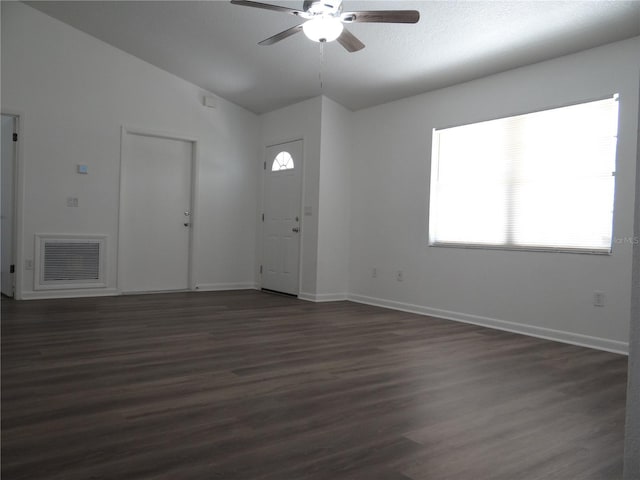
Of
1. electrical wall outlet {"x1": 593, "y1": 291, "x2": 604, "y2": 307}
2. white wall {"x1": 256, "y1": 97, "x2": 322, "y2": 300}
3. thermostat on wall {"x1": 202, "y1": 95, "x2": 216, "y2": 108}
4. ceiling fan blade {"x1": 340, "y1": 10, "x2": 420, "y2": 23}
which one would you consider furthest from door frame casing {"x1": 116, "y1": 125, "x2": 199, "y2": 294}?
electrical wall outlet {"x1": 593, "y1": 291, "x2": 604, "y2": 307}

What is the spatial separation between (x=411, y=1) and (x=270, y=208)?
3.82 meters

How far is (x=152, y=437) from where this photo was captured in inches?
76.8

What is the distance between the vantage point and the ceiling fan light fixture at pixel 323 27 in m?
3.21

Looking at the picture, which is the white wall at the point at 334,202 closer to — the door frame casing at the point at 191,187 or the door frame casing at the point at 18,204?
the door frame casing at the point at 191,187

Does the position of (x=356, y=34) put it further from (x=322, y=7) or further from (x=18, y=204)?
(x=18, y=204)

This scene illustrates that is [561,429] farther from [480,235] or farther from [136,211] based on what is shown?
[136,211]

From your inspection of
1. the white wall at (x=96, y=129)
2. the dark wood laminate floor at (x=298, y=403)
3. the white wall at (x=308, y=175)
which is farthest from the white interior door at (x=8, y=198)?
the white wall at (x=308, y=175)

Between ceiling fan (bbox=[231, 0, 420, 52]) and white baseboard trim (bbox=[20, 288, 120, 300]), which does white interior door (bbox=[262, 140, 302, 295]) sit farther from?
ceiling fan (bbox=[231, 0, 420, 52])

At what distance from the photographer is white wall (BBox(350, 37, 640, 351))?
151 inches

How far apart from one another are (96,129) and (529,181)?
16.8ft

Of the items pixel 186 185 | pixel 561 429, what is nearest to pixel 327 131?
pixel 186 185

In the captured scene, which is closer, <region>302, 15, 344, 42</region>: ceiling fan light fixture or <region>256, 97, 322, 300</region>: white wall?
<region>302, 15, 344, 42</region>: ceiling fan light fixture

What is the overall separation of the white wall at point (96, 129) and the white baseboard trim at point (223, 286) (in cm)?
2

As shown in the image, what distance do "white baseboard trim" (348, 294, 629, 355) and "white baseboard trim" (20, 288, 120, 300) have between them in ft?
11.0
